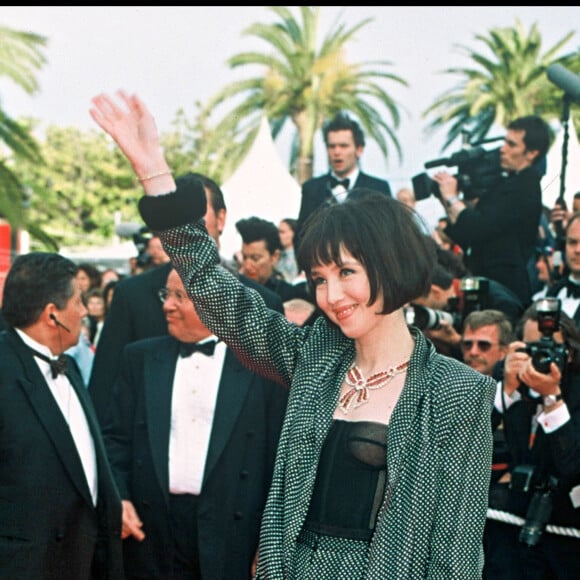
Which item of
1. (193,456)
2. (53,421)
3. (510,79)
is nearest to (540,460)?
(193,456)

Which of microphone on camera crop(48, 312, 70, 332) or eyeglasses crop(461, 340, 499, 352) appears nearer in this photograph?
microphone on camera crop(48, 312, 70, 332)

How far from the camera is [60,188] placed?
4772cm

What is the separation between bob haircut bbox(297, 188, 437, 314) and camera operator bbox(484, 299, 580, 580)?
179 cm

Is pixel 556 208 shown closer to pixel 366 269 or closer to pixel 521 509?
pixel 521 509

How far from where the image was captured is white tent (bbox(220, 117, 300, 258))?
15.8 m

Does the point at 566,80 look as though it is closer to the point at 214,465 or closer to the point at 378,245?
the point at 214,465

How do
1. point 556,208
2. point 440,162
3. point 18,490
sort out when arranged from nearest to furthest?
point 18,490, point 440,162, point 556,208

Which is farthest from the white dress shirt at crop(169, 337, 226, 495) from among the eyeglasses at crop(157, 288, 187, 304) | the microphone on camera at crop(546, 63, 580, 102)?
the microphone on camera at crop(546, 63, 580, 102)

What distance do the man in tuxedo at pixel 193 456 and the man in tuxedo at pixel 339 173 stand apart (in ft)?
9.90

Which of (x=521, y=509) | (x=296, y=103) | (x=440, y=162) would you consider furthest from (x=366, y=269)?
(x=296, y=103)

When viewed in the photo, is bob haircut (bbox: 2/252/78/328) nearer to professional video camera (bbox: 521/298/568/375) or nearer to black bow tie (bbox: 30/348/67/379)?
black bow tie (bbox: 30/348/67/379)

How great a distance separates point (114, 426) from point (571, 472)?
2.16 metres

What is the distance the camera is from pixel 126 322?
6.18 m

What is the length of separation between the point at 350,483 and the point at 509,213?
4416 mm
